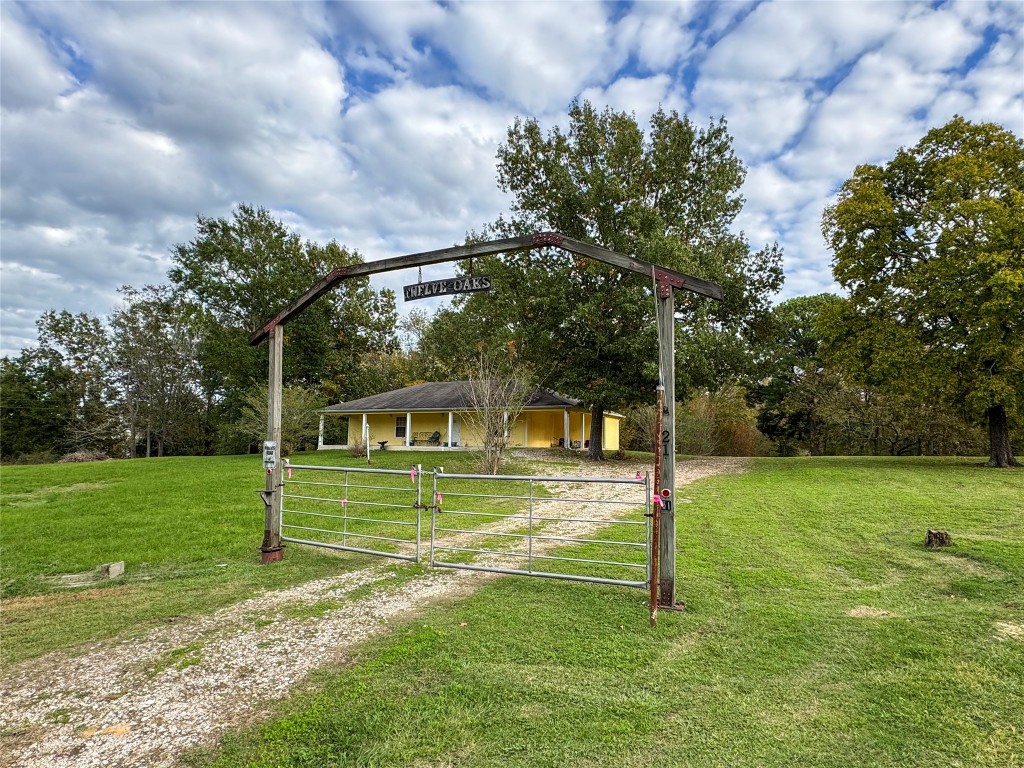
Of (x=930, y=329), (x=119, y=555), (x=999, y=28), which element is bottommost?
(x=119, y=555)

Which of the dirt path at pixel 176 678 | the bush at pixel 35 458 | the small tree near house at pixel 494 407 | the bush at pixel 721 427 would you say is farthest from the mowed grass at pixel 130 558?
the bush at pixel 35 458

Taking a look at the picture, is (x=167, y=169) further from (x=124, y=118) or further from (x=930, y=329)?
(x=930, y=329)

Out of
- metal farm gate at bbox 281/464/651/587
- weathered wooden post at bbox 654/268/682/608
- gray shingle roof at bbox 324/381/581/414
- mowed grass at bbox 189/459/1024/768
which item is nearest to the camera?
mowed grass at bbox 189/459/1024/768

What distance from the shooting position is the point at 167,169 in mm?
9938

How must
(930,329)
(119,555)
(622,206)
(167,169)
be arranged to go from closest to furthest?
(119,555) → (167,169) → (930,329) → (622,206)

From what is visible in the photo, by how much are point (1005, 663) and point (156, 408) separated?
36081 mm

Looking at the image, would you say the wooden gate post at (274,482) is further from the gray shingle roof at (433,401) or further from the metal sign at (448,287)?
the gray shingle roof at (433,401)

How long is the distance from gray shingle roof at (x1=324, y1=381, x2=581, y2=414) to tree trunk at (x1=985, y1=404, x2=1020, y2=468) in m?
12.4

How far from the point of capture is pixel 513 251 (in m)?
4.85

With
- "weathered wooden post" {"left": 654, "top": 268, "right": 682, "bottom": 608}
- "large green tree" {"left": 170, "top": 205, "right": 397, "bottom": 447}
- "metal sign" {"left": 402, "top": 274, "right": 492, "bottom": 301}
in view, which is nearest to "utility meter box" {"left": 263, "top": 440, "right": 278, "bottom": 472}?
"metal sign" {"left": 402, "top": 274, "right": 492, "bottom": 301}

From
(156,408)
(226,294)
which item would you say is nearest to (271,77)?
(226,294)

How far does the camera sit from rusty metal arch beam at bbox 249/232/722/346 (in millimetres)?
4180

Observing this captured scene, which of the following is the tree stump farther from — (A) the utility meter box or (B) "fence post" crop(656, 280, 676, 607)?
(A) the utility meter box

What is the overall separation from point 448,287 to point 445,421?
1912cm
